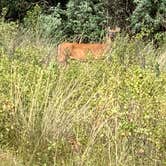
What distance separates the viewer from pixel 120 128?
18.8 feet

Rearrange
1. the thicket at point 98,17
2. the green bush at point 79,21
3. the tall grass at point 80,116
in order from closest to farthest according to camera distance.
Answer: the tall grass at point 80,116
the thicket at point 98,17
the green bush at point 79,21

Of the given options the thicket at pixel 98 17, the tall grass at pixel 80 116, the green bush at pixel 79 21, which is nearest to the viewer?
the tall grass at pixel 80 116

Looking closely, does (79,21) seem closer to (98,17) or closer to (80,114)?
(98,17)

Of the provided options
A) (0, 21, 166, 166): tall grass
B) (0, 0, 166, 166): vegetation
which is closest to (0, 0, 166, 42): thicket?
(0, 0, 166, 166): vegetation

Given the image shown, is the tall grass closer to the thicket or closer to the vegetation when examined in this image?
the vegetation

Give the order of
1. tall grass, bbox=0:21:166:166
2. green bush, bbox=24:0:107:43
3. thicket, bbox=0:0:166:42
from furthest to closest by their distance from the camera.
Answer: green bush, bbox=24:0:107:43
thicket, bbox=0:0:166:42
tall grass, bbox=0:21:166:166

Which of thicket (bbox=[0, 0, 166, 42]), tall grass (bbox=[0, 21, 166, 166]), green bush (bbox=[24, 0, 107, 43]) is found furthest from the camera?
green bush (bbox=[24, 0, 107, 43])

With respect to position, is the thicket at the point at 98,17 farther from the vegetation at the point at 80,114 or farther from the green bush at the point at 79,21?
the vegetation at the point at 80,114

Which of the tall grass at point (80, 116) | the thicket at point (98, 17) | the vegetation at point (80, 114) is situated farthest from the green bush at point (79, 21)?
the tall grass at point (80, 116)

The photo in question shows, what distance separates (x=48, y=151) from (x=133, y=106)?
89 centimetres

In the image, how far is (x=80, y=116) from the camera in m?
6.61

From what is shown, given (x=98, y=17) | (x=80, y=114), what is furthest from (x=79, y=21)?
(x=80, y=114)

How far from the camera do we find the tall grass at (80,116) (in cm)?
576

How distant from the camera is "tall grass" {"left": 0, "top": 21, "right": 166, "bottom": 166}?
5.76m
